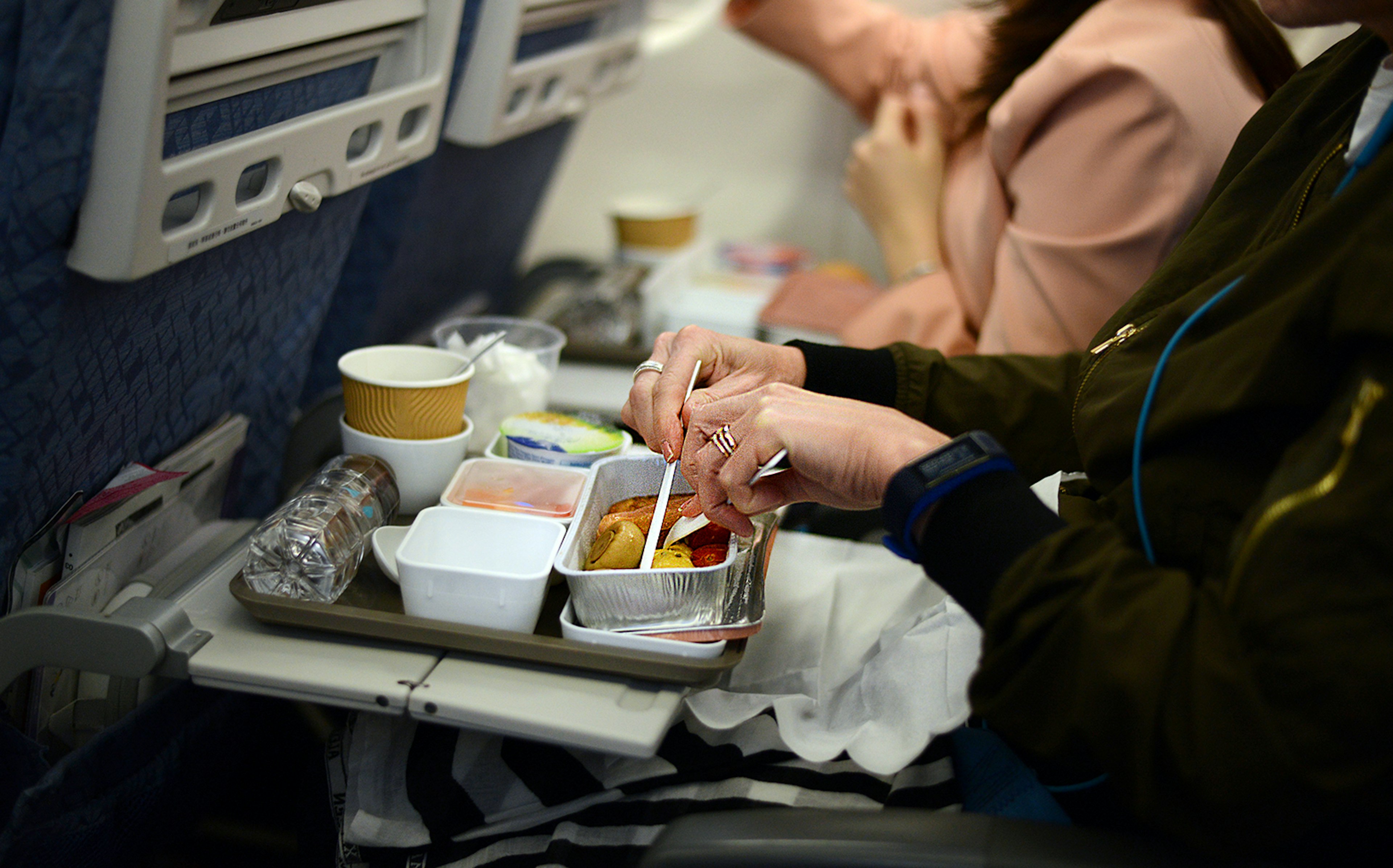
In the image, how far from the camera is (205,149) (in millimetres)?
914

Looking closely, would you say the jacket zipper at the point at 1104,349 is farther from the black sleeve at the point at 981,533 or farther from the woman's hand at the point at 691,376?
the woman's hand at the point at 691,376

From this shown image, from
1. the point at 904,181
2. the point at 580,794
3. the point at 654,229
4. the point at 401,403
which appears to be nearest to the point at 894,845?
the point at 580,794

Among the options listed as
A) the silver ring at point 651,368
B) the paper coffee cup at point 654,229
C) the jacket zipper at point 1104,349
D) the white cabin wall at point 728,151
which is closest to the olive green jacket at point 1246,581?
the jacket zipper at point 1104,349

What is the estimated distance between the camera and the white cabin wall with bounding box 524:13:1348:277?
292cm

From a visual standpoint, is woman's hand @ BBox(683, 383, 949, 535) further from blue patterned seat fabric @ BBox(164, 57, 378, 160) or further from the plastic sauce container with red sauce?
blue patterned seat fabric @ BBox(164, 57, 378, 160)

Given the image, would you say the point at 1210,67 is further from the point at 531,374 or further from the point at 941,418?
the point at 531,374

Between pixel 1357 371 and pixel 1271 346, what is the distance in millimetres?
69

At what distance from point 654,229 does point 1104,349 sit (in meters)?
1.59

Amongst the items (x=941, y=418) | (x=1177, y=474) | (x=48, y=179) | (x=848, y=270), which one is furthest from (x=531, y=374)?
Answer: (x=848, y=270)

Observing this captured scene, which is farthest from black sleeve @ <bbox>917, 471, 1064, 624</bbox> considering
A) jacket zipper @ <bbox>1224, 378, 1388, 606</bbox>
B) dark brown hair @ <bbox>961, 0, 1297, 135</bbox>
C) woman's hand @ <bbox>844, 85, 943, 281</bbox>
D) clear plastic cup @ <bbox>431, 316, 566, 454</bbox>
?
woman's hand @ <bbox>844, 85, 943, 281</bbox>

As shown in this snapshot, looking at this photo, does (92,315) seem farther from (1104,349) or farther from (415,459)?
(1104,349)

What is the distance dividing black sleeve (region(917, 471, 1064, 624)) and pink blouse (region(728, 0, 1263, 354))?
80 cm

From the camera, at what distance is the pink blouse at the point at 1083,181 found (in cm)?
144

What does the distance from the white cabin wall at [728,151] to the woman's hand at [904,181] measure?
652 millimetres
